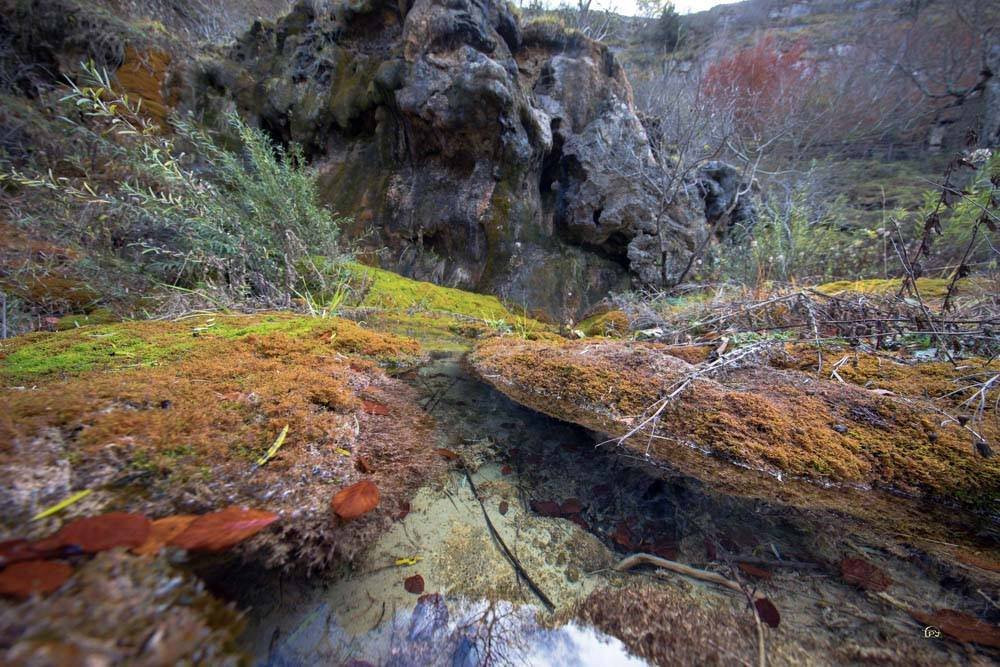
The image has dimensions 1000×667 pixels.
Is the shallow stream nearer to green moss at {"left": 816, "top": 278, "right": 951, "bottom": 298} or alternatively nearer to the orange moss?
green moss at {"left": 816, "top": 278, "right": 951, "bottom": 298}

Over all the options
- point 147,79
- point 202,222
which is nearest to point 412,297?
point 202,222

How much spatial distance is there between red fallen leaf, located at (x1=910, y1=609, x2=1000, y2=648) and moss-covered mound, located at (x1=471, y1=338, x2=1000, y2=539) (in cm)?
24

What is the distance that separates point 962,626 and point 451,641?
1038mm

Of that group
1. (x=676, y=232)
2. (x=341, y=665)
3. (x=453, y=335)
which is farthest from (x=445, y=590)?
(x=676, y=232)

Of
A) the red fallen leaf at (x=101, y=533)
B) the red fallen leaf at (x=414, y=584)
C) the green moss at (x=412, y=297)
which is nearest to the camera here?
the red fallen leaf at (x=101, y=533)

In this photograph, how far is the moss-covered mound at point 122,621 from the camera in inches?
15.5

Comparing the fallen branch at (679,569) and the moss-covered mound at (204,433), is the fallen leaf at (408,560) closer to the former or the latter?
the moss-covered mound at (204,433)

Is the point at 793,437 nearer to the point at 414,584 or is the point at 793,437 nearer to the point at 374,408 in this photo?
the point at 414,584

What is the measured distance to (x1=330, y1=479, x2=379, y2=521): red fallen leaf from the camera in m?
0.88

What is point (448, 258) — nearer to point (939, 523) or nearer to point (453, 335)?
point (453, 335)

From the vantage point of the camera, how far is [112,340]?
147 centimetres

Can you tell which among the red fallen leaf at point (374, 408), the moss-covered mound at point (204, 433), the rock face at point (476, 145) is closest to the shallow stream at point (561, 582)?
the moss-covered mound at point (204, 433)

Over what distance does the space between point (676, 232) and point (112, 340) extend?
5.97m

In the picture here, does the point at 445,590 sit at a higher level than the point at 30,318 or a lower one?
lower
